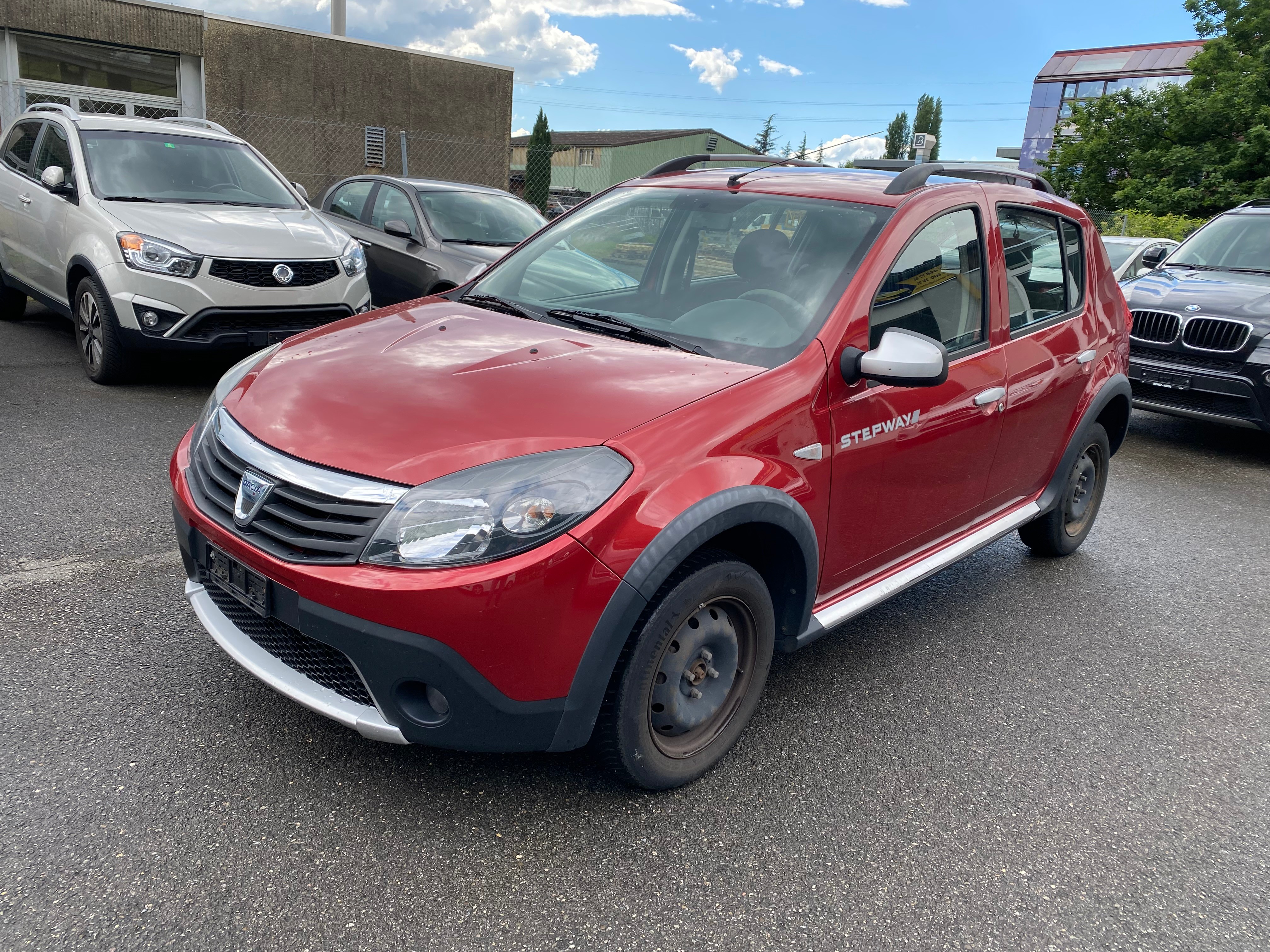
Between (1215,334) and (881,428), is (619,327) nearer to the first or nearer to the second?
(881,428)

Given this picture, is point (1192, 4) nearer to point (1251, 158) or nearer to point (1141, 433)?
point (1251, 158)

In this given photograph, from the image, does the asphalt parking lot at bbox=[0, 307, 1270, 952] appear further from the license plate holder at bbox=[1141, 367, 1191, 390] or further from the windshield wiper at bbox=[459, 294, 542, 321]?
the license plate holder at bbox=[1141, 367, 1191, 390]

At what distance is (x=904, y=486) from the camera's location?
311 cm

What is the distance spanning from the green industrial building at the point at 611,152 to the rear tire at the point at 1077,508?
182 feet

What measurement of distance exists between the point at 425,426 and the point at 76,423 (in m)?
4.18

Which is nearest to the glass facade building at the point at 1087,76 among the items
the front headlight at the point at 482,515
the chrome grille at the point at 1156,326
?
the chrome grille at the point at 1156,326

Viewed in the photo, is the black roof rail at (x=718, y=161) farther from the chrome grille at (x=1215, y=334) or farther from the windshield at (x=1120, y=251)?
the windshield at (x=1120, y=251)

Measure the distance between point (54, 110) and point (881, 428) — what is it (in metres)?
7.50

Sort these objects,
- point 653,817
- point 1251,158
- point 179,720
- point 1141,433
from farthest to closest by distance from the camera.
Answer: point 1251,158 < point 1141,433 < point 179,720 < point 653,817

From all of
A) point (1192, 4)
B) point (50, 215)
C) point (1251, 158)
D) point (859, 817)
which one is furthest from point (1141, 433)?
point (1192, 4)

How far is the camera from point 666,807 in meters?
2.56

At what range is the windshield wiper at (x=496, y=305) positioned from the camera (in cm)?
324

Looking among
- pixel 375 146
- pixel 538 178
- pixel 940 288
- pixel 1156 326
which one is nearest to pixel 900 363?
pixel 940 288

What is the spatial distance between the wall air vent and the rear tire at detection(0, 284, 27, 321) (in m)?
12.2
